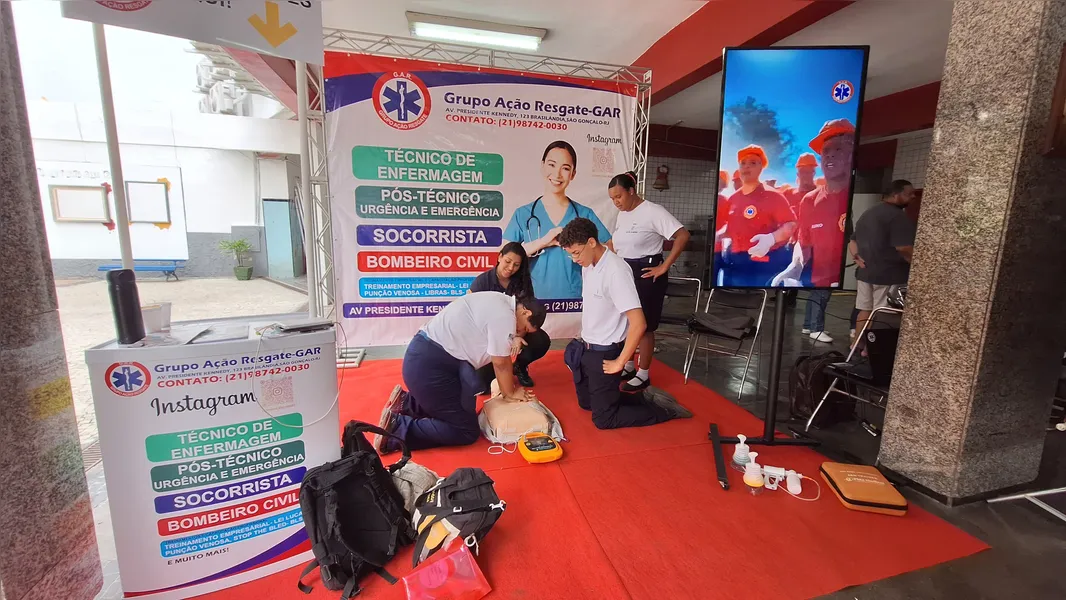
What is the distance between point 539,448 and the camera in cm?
243

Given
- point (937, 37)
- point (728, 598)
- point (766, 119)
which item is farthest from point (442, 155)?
point (937, 37)

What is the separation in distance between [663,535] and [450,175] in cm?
286

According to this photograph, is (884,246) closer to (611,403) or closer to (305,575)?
(611,403)

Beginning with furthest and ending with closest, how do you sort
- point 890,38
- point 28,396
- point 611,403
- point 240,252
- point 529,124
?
point 240,252 < point 890,38 < point 529,124 < point 611,403 < point 28,396

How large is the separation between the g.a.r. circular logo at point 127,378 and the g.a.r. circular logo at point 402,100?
2519 millimetres

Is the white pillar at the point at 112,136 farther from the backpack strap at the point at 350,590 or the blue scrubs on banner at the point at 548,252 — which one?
the blue scrubs on banner at the point at 548,252

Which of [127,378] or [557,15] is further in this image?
[557,15]

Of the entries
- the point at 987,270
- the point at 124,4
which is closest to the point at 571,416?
the point at 987,270

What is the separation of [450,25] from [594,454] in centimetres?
417

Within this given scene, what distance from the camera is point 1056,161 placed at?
1.84 metres

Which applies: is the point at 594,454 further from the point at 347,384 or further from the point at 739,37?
the point at 739,37

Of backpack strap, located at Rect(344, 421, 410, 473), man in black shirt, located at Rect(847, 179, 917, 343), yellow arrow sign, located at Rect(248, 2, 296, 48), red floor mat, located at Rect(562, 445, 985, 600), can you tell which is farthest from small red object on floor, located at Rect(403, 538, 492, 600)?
man in black shirt, located at Rect(847, 179, 917, 343)

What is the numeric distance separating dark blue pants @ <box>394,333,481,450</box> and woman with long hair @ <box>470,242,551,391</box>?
31 cm

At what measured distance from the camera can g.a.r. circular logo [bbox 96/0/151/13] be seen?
1540mm
